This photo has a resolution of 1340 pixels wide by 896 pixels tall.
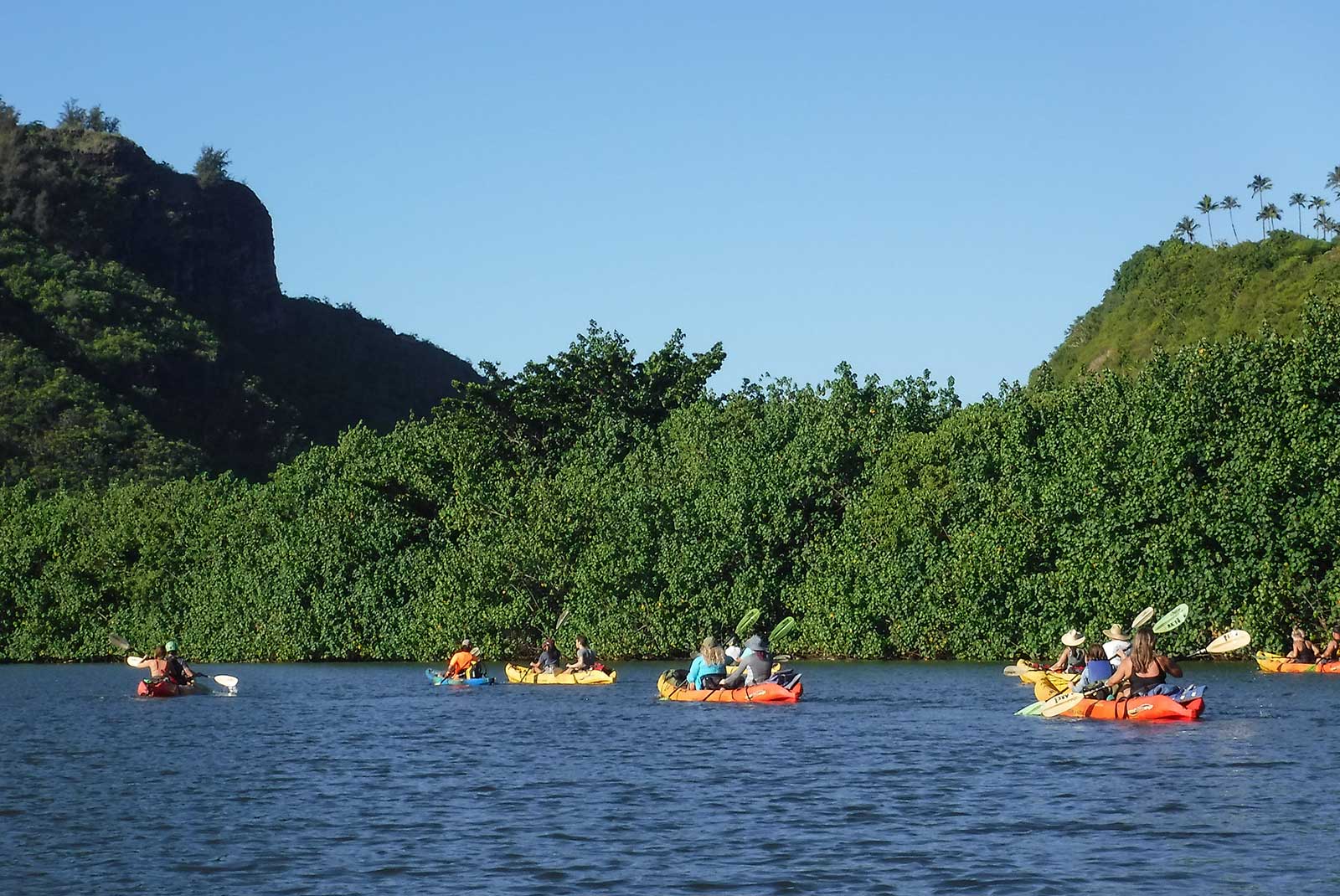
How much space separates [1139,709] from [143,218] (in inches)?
5287

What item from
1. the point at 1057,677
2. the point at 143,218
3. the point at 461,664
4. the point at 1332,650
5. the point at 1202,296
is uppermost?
the point at 143,218

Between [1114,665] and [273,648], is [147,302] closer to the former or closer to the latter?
[273,648]

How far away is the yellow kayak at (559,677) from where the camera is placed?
51.5 meters

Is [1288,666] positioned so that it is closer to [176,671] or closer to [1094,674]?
[1094,674]

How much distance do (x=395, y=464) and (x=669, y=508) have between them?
15.8m

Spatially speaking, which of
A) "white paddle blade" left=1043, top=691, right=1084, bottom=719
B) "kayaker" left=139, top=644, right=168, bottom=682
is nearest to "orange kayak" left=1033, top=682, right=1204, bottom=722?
"white paddle blade" left=1043, top=691, right=1084, bottom=719

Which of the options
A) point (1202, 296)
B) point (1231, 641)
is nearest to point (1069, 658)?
point (1231, 641)

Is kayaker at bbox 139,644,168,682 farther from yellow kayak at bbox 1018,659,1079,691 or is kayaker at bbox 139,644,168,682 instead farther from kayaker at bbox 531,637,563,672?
yellow kayak at bbox 1018,659,1079,691

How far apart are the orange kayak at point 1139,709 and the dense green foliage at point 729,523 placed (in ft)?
62.3

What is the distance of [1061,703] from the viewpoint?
35.0 m

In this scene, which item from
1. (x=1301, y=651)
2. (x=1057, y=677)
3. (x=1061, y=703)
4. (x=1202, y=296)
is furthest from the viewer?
(x=1202, y=296)

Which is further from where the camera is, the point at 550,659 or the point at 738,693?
the point at 550,659

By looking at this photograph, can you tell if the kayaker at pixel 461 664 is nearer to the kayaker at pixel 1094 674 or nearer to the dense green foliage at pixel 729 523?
the dense green foliage at pixel 729 523

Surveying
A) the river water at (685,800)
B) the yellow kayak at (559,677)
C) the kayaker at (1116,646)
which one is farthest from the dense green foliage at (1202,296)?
the river water at (685,800)
